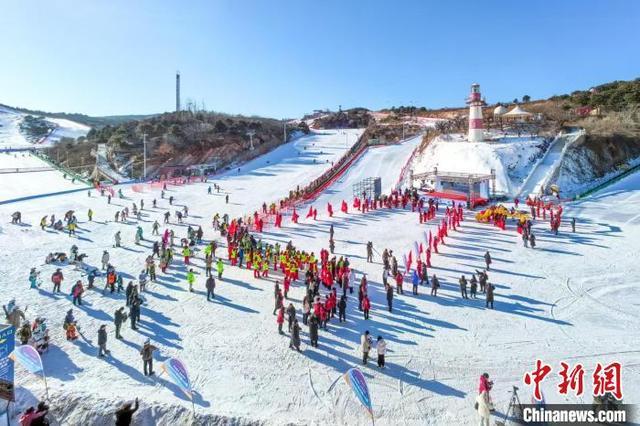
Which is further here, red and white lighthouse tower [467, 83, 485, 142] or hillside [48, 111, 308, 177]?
hillside [48, 111, 308, 177]

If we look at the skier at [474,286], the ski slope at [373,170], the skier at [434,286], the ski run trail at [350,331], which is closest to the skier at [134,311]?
the ski run trail at [350,331]

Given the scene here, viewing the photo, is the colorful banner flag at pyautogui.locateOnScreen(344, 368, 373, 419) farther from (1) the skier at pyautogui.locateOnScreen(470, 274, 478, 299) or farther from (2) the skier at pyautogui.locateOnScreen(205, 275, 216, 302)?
(1) the skier at pyautogui.locateOnScreen(470, 274, 478, 299)

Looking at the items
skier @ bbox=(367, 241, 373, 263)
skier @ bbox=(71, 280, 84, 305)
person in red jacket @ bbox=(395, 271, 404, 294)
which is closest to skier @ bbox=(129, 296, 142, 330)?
skier @ bbox=(71, 280, 84, 305)

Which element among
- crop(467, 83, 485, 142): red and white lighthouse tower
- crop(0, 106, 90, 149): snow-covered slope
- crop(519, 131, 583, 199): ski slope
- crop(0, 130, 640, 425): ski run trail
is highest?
crop(0, 106, 90, 149): snow-covered slope

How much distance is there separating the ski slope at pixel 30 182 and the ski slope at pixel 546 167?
120 feet

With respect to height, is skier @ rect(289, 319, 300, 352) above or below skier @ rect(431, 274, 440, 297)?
below

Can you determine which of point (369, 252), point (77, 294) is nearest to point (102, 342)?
point (77, 294)

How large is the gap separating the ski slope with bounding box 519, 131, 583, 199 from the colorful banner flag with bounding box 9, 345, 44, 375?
3004 cm

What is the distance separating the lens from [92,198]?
34.1 meters

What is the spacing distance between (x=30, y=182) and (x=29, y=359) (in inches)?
1504

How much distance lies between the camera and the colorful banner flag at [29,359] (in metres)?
9.09

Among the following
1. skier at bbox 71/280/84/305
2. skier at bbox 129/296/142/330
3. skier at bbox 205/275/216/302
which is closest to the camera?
skier at bbox 129/296/142/330

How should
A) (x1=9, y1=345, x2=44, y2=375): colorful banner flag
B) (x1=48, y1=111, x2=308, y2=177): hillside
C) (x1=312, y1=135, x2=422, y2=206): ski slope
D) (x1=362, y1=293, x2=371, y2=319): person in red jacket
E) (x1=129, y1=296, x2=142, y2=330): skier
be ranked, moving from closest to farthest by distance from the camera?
1. (x1=9, y1=345, x2=44, y2=375): colorful banner flag
2. (x1=129, y1=296, x2=142, y2=330): skier
3. (x1=362, y1=293, x2=371, y2=319): person in red jacket
4. (x1=312, y1=135, x2=422, y2=206): ski slope
5. (x1=48, y1=111, x2=308, y2=177): hillside

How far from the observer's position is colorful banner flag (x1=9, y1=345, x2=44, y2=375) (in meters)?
9.09
